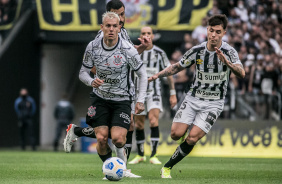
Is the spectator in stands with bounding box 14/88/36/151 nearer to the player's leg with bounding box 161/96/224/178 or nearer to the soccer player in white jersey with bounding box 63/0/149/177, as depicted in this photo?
the soccer player in white jersey with bounding box 63/0/149/177

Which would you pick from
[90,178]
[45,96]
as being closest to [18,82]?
[45,96]

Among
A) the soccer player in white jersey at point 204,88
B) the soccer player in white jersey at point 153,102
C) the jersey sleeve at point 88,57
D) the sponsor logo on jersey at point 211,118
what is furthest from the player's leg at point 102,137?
the soccer player in white jersey at point 153,102

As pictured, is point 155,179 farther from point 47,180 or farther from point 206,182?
point 47,180

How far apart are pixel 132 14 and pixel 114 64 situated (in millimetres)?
13202

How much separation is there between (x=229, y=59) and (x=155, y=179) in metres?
2.13

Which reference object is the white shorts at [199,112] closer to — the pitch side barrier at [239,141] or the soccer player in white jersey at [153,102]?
the soccer player in white jersey at [153,102]

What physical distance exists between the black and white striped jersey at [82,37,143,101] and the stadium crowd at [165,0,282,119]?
9.66m

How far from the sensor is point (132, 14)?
22125 millimetres

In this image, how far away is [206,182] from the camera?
9.24 meters

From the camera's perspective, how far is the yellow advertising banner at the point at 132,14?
872 inches

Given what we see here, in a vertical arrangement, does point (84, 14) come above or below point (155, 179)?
above

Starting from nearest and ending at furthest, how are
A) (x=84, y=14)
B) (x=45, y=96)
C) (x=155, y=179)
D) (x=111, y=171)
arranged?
(x=111, y=171)
(x=155, y=179)
(x=84, y=14)
(x=45, y=96)

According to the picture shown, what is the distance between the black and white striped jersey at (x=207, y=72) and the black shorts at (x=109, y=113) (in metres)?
1.33

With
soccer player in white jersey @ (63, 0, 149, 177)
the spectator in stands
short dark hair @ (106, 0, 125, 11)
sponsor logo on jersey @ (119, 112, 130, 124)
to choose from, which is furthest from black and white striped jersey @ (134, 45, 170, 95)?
the spectator in stands
